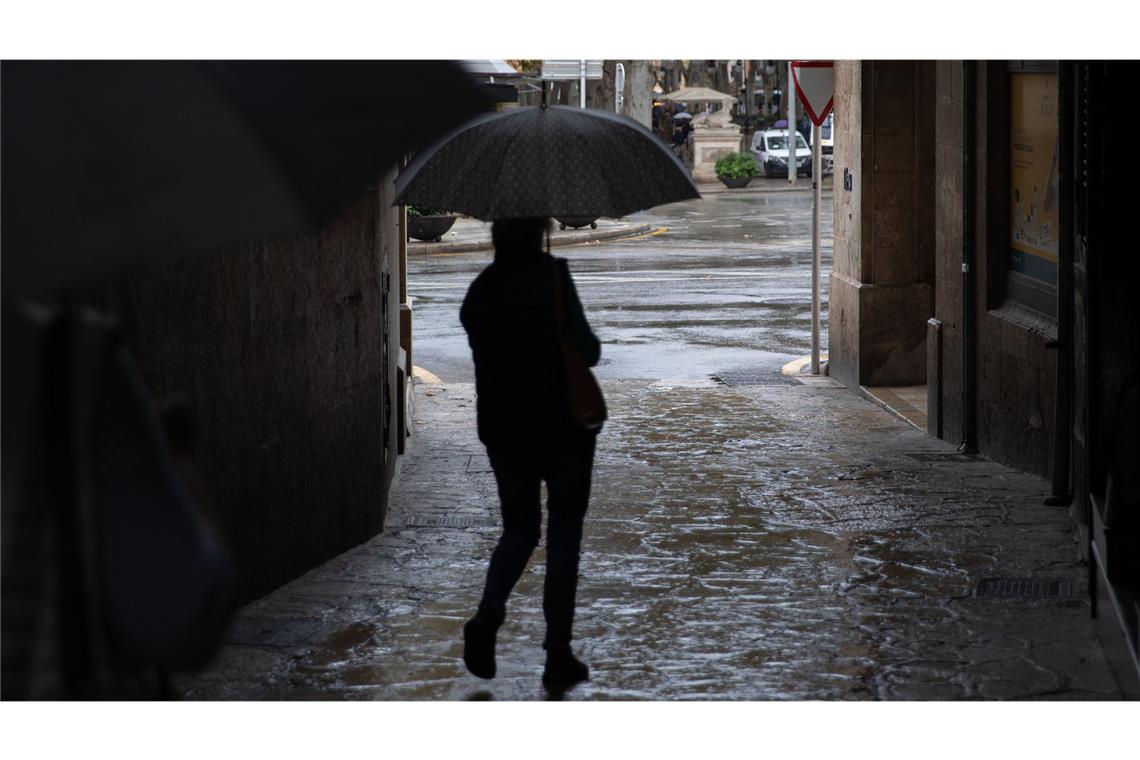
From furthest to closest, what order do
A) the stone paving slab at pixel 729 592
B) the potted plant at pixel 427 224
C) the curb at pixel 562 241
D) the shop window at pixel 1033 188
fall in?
the potted plant at pixel 427 224
the curb at pixel 562 241
the shop window at pixel 1033 188
the stone paving slab at pixel 729 592

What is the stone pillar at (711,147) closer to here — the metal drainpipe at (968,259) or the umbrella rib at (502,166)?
the metal drainpipe at (968,259)

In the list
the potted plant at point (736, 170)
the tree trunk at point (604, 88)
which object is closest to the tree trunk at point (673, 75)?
the tree trunk at point (604, 88)

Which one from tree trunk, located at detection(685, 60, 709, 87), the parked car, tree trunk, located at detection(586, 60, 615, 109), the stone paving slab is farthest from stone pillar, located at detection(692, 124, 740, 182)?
the stone paving slab

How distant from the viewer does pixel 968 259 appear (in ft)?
34.6

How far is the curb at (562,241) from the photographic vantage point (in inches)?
1158

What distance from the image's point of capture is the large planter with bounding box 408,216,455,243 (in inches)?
1185

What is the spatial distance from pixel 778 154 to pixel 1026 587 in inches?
1815

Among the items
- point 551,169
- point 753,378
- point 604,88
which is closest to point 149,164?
point 551,169

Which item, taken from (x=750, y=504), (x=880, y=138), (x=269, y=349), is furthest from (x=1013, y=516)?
(x=880, y=138)

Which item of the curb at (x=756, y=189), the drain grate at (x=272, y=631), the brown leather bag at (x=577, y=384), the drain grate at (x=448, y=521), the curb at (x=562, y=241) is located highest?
the curb at (x=756, y=189)

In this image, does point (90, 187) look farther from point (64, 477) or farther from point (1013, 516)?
point (1013, 516)

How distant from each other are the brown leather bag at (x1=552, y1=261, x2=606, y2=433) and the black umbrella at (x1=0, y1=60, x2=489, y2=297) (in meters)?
2.16

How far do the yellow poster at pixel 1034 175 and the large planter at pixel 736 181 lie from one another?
123ft

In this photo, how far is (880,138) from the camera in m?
13.8
